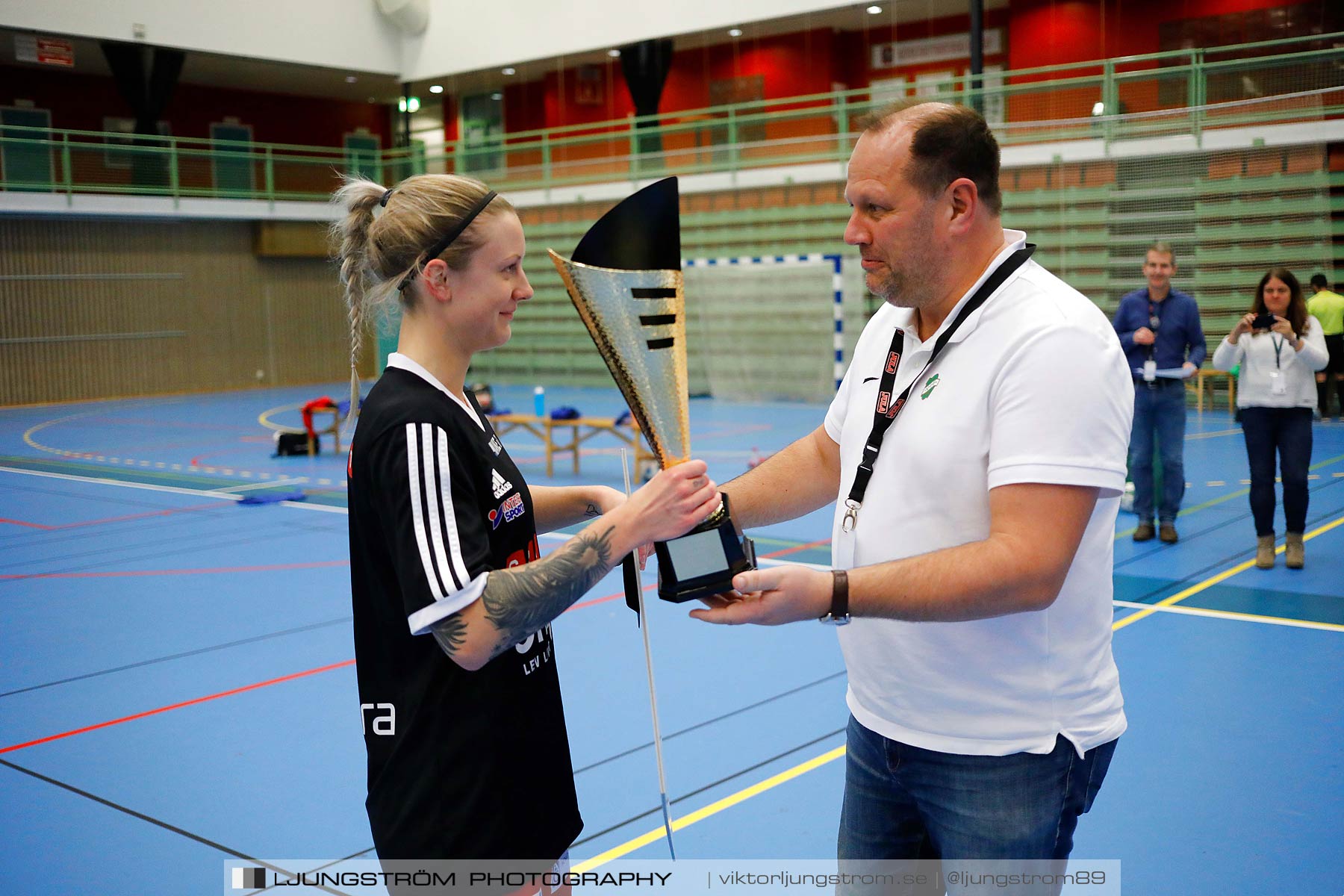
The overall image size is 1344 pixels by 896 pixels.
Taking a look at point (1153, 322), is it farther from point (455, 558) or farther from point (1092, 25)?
point (1092, 25)

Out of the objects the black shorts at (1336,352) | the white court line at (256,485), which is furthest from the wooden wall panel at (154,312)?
the black shorts at (1336,352)

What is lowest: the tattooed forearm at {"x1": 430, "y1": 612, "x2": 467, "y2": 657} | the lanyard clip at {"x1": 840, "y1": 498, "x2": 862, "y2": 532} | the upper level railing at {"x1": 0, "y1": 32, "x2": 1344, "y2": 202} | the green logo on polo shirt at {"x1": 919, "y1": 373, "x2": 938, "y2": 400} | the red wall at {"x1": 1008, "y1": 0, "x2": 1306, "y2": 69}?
the tattooed forearm at {"x1": 430, "y1": 612, "x2": 467, "y2": 657}

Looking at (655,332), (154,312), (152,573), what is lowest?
(152,573)

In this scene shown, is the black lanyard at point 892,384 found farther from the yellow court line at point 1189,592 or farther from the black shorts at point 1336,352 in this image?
the black shorts at point 1336,352

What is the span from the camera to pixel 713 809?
3.94 meters

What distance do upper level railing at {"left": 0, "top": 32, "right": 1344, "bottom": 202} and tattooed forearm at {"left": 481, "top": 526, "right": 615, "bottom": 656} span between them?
13.0 metres

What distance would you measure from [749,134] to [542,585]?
18.9 meters

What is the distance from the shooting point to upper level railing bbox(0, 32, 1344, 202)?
47.4 ft

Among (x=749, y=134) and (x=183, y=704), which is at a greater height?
(x=749, y=134)

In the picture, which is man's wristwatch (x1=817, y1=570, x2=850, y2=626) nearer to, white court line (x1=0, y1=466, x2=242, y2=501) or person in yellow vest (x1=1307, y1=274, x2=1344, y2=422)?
white court line (x1=0, y1=466, x2=242, y2=501)

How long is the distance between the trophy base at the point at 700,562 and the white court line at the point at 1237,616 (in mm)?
5280

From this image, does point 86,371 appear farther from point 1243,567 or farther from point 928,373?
point 928,373

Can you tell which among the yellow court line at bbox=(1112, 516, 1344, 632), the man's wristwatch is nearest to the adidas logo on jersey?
the man's wristwatch

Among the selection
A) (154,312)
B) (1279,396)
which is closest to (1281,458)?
(1279,396)
